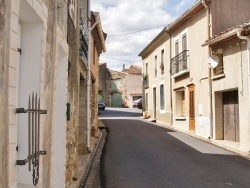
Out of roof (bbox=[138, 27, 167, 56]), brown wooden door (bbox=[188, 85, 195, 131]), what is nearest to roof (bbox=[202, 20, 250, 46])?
brown wooden door (bbox=[188, 85, 195, 131])

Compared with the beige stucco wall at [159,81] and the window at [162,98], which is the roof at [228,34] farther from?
the window at [162,98]

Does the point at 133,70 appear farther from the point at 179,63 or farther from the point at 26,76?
the point at 26,76

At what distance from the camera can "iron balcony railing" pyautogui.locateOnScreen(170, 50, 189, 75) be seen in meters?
20.0

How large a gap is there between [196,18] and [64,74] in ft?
43.8

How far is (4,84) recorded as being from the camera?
296 cm

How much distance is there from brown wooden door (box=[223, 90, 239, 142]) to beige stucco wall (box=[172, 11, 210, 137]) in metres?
0.98

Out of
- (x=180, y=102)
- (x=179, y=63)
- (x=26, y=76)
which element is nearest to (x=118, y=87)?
(x=180, y=102)

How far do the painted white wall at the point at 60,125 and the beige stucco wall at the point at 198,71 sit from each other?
1131 centimetres

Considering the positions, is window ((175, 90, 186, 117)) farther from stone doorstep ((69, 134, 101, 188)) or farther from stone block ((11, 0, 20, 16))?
stone block ((11, 0, 20, 16))

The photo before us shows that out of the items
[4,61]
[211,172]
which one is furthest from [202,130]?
[4,61]

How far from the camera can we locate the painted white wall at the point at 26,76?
396cm

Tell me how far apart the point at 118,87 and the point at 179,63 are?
96.9ft

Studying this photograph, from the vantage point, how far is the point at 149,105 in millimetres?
30062

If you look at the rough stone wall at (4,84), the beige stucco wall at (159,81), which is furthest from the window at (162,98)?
the rough stone wall at (4,84)
